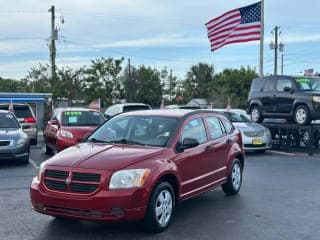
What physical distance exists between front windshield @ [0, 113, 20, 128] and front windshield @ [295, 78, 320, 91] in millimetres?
9094

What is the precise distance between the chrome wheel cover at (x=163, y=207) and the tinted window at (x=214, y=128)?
190 cm

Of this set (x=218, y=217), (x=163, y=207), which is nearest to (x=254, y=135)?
(x=218, y=217)

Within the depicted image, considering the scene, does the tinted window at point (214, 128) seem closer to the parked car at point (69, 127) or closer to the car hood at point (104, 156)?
the car hood at point (104, 156)

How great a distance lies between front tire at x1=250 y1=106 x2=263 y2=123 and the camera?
18281mm

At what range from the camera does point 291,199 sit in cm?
869

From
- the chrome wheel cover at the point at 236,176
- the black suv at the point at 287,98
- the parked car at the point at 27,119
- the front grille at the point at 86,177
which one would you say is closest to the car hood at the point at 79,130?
the parked car at the point at 27,119

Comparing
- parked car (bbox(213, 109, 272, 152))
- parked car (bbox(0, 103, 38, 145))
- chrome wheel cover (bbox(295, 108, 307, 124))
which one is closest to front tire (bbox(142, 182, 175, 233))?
parked car (bbox(213, 109, 272, 152))

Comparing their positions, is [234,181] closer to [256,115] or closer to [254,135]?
[254,135]

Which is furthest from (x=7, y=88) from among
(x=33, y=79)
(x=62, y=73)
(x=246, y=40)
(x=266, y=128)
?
(x=266, y=128)

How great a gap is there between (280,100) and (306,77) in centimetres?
117

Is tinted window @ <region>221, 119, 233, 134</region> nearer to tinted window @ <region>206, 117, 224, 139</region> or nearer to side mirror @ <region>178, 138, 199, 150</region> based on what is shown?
tinted window @ <region>206, 117, 224, 139</region>

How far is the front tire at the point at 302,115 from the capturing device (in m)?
15.9

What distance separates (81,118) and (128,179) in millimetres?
8967

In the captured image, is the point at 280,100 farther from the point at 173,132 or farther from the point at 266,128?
the point at 173,132
